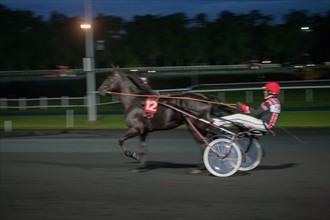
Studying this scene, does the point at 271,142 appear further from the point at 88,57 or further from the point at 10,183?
the point at 88,57

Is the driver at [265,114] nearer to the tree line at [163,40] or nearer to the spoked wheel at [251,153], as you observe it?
the spoked wheel at [251,153]

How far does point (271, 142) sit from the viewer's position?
13.1 metres

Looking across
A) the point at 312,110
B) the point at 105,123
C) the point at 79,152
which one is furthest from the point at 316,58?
the point at 79,152

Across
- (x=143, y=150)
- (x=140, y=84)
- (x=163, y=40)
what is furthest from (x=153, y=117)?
(x=163, y=40)

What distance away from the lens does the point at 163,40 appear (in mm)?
74000

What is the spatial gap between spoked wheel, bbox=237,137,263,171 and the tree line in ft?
202

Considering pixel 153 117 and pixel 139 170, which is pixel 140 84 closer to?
pixel 153 117

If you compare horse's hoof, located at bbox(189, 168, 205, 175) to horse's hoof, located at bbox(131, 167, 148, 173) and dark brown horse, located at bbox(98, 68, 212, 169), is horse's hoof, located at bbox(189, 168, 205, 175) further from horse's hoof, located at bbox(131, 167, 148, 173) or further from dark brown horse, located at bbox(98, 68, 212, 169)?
horse's hoof, located at bbox(131, 167, 148, 173)

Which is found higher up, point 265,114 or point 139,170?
point 265,114

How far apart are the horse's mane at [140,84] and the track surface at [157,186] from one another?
1490mm

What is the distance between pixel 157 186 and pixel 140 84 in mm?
2391

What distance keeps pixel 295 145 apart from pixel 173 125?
470 centimetres

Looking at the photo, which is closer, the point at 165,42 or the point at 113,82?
the point at 113,82

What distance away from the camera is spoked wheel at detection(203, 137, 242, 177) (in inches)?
321
